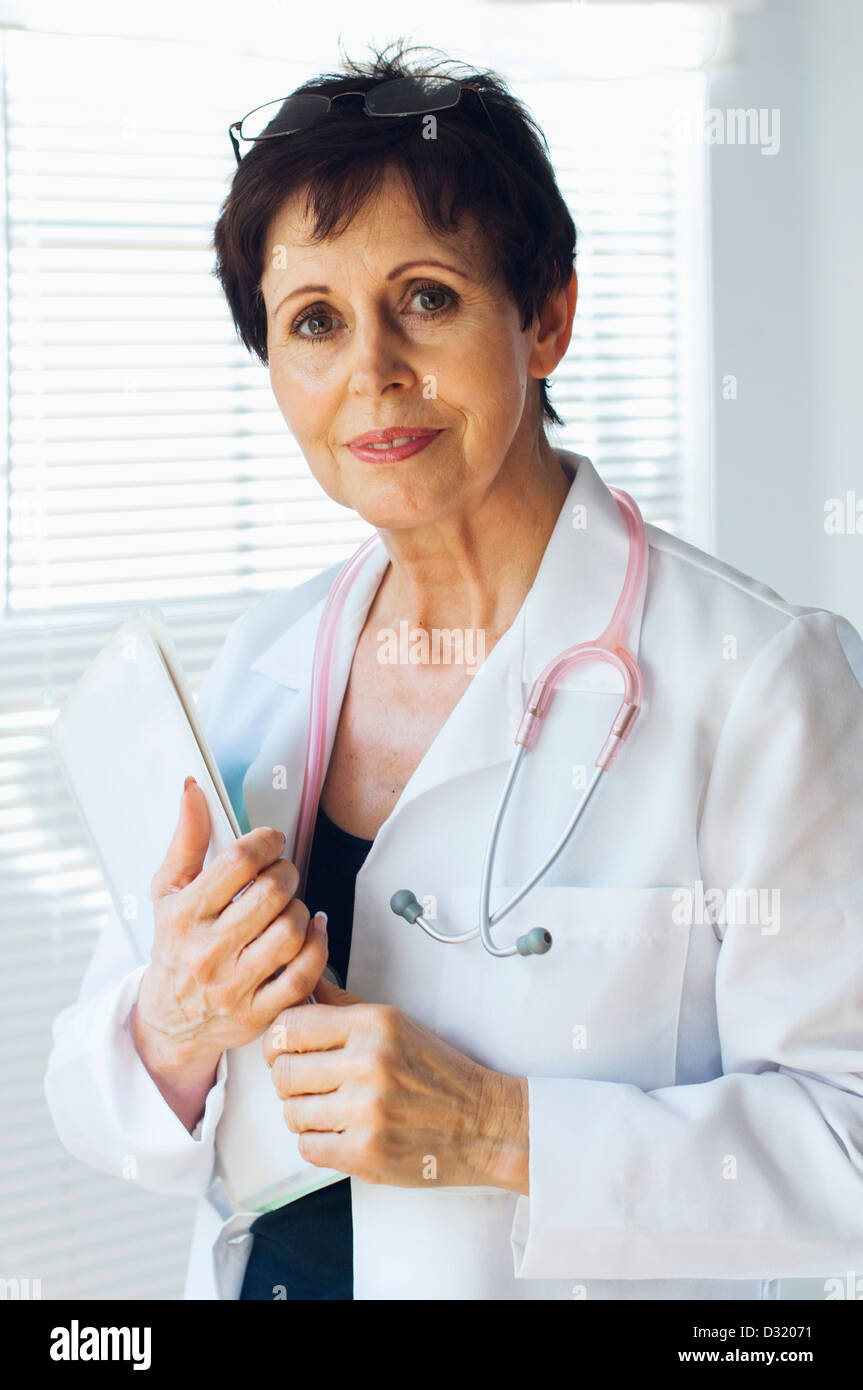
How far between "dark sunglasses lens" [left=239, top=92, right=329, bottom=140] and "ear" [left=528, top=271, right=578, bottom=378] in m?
0.24

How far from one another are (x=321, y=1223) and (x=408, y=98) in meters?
0.90

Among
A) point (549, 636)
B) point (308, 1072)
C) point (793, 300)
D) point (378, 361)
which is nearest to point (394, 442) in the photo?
point (378, 361)

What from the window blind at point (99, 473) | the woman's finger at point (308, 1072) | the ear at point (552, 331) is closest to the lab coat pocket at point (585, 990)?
the woman's finger at point (308, 1072)

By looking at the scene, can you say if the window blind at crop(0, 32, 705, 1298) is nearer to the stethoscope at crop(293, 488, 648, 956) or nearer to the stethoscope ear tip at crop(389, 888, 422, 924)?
the stethoscope at crop(293, 488, 648, 956)

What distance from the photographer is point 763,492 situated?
212cm

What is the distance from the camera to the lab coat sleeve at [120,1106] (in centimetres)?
95

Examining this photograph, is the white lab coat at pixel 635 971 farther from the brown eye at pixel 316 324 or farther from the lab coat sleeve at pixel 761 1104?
the brown eye at pixel 316 324

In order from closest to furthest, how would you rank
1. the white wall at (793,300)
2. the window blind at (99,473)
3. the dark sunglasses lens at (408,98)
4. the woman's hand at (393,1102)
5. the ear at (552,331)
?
1. the woman's hand at (393,1102)
2. the dark sunglasses lens at (408,98)
3. the ear at (552,331)
4. the window blind at (99,473)
5. the white wall at (793,300)

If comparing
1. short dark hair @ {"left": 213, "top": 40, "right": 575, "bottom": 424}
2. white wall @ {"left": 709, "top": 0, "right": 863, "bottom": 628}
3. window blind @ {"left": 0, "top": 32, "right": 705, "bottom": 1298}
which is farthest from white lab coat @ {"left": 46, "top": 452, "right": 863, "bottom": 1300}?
white wall @ {"left": 709, "top": 0, "right": 863, "bottom": 628}

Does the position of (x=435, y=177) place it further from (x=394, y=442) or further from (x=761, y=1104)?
(x=761, y=1104)

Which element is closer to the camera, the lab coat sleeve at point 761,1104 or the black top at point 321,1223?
the lab coat sleeve at point 761,1104

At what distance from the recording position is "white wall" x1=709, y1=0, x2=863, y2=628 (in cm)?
198

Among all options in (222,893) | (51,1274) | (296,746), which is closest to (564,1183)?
(222,893)
